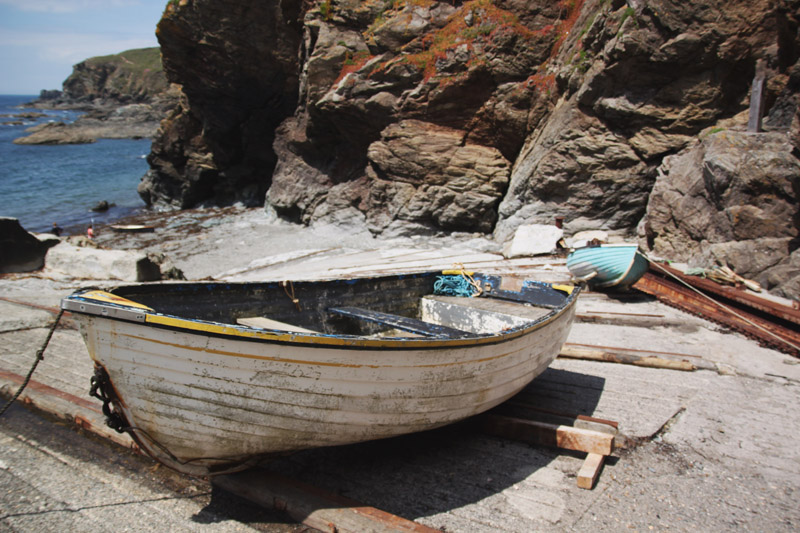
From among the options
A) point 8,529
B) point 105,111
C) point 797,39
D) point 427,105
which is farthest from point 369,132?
point 105,111

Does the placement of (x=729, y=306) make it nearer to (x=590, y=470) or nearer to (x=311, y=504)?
(x=590, y=470)

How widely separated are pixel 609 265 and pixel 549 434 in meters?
5.74

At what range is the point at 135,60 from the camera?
13225 centimetres

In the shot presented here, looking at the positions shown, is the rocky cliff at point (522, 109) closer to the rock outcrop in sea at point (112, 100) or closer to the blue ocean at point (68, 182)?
the blue ocean at point (68, 182)

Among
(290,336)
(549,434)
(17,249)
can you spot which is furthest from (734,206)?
(17,249)

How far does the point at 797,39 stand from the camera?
1102cm

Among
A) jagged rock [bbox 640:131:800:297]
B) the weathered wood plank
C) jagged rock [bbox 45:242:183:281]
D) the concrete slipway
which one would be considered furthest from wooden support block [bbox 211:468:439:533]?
jagged rock [bbox 640:131:800:297]

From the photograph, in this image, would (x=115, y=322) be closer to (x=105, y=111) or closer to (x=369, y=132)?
(x=369, y=132)

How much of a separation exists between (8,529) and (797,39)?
50.9ft

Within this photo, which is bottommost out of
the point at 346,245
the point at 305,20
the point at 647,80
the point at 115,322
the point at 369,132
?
the point at 346,245

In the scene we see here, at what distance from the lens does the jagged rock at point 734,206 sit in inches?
389

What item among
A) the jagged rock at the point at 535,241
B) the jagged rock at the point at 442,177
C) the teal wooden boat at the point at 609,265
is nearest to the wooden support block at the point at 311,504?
the teal wooden boat at the point at 609,265

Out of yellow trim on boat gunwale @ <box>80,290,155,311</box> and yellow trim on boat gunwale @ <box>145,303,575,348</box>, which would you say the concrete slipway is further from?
yellow trim on boat gunwale @ <box>80,290,155,311</box>

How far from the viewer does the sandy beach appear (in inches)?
149
